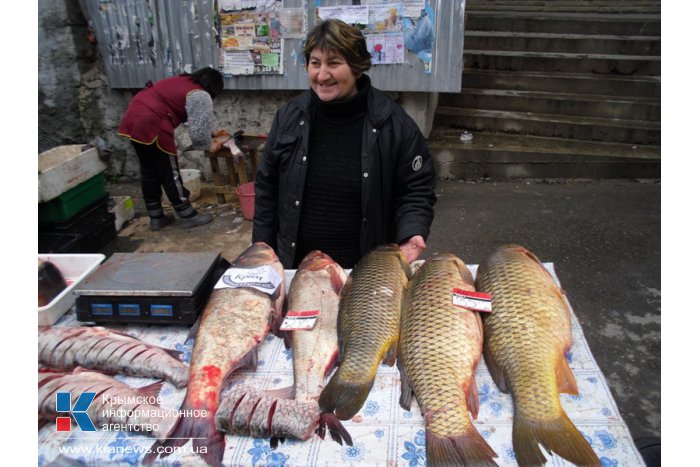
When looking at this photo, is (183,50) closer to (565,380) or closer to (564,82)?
(564,82)

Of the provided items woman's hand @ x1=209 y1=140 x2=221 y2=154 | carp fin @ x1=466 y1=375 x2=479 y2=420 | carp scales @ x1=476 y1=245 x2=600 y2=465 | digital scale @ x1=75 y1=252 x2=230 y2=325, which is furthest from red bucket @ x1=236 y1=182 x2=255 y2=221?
carp fin @ x1=466 y1=375 x2=479 y2=420

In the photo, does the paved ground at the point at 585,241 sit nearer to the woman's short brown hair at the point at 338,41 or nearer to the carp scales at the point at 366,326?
the carp scales at the point at 366,326

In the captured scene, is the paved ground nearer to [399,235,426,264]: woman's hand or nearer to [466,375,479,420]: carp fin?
[399,235,426,264]: woman's hand

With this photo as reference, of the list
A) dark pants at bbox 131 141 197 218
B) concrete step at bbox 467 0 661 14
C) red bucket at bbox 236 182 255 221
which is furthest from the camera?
concrete step at bbox 467 0 661 14

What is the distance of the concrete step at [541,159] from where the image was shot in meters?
6.55

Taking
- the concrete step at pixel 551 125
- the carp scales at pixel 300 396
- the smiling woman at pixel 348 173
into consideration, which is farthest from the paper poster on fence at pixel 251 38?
the carp scales at pixel 300 396

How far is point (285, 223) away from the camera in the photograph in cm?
270

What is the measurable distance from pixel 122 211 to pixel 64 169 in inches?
54.8

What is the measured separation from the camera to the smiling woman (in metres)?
2.51

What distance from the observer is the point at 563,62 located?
7.49 m

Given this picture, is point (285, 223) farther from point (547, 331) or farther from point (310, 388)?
point (547, 331)

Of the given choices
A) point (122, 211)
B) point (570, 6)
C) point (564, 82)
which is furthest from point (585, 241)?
point (570, 6)

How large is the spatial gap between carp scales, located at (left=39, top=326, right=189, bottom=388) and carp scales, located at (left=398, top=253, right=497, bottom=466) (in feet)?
2.72

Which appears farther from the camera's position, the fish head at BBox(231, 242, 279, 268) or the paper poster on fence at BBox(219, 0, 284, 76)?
the paper poster on fence at BBox(219, 0, 284, 76)
